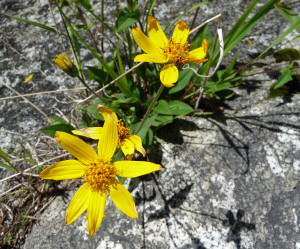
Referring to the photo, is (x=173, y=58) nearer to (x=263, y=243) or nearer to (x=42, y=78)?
(x=263, y=243)

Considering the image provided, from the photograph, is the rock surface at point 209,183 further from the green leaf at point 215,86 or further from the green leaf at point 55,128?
the green leaf at point 55,128

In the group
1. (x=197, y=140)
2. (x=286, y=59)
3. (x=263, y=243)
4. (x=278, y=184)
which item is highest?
(x=286, y=59)

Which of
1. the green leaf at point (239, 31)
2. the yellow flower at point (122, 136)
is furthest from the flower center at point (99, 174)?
the green leaf at point (239, 31)

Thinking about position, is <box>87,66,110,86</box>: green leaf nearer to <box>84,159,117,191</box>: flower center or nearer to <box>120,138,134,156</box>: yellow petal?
<box>120,138,134,156</box>: yellow petal

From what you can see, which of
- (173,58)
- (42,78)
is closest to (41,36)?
(42,78)

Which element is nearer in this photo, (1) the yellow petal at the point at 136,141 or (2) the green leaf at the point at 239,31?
(1) the yellow petal at the point at 136,141

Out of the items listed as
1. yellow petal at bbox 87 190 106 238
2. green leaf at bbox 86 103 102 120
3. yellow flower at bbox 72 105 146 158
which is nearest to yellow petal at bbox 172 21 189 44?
yellow flower at bbox 72 105 146 158
